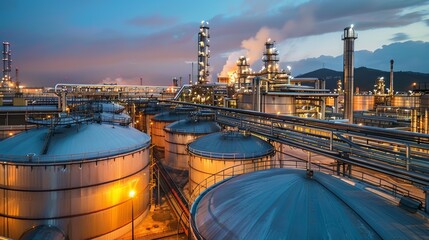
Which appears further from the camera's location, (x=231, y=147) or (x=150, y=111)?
(x=150, y=111)

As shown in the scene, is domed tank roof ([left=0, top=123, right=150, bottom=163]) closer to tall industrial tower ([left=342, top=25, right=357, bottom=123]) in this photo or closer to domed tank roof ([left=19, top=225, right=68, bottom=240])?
domed tank roof ([left=19, top=225, right=68, bottom=240])

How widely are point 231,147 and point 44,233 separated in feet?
30.4

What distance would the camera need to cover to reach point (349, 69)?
25.2 m

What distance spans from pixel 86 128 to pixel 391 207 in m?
14.0

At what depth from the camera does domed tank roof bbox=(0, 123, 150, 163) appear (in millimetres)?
12250

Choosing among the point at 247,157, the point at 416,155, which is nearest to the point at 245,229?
the point at 416,155

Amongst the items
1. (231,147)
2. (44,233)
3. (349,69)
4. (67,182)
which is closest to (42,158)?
(67,182)

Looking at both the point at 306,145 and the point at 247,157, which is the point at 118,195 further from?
the point at 306,145

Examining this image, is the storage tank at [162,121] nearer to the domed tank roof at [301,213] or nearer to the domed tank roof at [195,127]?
the domed tank roof at [195,127]

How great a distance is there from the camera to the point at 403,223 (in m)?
5.99

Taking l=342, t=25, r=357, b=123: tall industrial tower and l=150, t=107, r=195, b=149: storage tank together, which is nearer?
l=342, t=25, r=357, b=123: tall industrial tower

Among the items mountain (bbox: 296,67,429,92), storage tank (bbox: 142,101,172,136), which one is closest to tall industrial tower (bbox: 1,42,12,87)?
storage tank (bbox: 142,101,172,136)

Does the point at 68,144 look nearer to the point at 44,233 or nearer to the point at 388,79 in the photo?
the point at 44,233

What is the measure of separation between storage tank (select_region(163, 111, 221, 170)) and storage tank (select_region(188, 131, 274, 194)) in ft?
23.3
